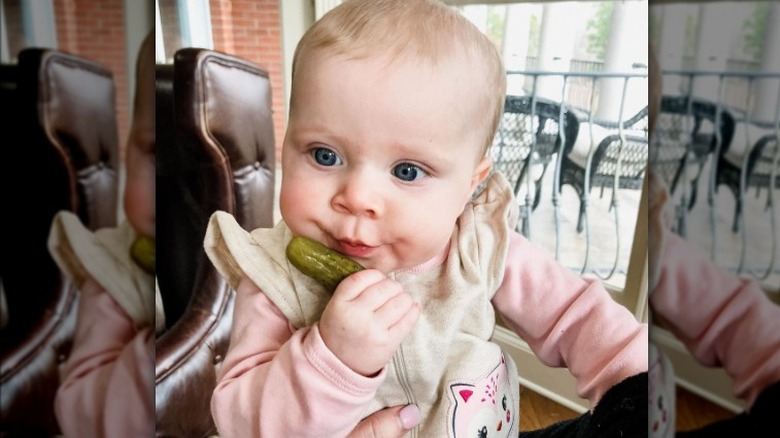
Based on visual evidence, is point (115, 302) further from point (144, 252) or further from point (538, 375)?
point (538, 375)

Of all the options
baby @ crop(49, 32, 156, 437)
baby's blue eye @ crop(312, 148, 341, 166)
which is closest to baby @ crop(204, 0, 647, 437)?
baby's blue eye @ crop(312, 148, 341, 166)

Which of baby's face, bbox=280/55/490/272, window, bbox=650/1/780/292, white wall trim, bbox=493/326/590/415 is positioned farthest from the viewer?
white wall trim, bbox=493/326/590/415

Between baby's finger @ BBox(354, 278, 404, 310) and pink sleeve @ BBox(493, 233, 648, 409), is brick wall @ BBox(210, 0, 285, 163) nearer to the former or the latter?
baby's finger @ BBox(354, 278, 404, 310)

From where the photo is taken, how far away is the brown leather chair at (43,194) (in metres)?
0.36

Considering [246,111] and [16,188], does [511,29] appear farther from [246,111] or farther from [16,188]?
[16,188]

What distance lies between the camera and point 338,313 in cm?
50

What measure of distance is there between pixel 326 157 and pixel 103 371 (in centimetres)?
21

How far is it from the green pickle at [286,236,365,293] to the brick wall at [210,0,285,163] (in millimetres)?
80

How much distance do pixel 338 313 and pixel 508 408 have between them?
195mm

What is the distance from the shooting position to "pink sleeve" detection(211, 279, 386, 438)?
49 centimetres

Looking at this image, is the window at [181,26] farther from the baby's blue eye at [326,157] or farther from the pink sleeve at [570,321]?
the pink sleeve at [570,321]

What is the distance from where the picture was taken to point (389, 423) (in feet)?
1.84

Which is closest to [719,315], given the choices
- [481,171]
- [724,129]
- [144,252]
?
[724,129]

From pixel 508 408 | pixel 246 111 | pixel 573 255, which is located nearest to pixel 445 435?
pixel 508 408
